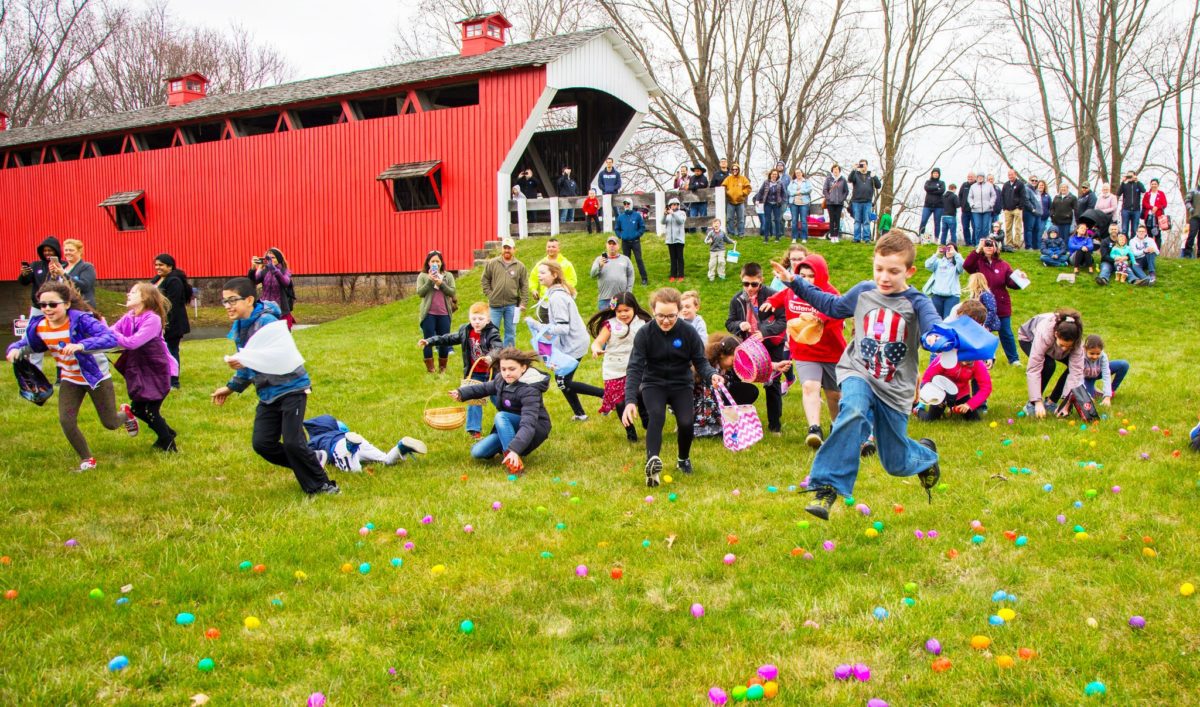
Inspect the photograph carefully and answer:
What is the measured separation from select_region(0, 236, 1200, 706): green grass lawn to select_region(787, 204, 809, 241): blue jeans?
41.3 feet

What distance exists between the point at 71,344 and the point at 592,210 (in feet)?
54.9

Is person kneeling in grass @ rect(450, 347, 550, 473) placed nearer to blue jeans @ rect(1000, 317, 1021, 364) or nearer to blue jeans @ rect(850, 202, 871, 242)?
blue jeans @ rect(1000, 317, 1021, 364)

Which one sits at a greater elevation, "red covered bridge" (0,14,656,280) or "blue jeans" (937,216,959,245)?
"red covered bridge" (0,14,656,280)

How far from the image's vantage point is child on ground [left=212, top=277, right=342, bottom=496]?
6.35m

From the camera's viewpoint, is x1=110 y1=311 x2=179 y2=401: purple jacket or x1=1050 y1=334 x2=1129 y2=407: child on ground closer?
x1=110 y1=311 x2=179 y2=401: purple jacket

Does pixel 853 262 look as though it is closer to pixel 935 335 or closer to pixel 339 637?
pixel 935 335

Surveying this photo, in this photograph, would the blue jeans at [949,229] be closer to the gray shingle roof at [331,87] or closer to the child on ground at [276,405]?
the gray shingle roof at [331,87]

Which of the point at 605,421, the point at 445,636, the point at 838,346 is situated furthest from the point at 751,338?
the point at 445,636

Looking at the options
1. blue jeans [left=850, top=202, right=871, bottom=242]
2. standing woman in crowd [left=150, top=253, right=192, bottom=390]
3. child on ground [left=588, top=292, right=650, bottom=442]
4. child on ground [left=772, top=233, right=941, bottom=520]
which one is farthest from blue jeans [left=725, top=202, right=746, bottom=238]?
child on ground [left=772, top=233, right=941, bottom=520]

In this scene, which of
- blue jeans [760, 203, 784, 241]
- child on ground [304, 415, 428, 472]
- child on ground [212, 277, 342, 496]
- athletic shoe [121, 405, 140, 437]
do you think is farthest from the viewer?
blue jeans [760, 203, 784, 241]

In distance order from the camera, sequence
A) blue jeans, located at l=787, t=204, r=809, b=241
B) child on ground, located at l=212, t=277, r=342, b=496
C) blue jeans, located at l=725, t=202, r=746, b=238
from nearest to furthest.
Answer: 1. child on ground, located at l=212, t=277, r=342, b=496
2. blue jeans, located at l=787, t=204, r=809, b=241
3. blue jeans, located at l=725, t=202, r=746, b=238

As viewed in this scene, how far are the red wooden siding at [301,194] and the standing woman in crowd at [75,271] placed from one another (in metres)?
13.6

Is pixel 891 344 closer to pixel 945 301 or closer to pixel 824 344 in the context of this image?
pixel 824 344

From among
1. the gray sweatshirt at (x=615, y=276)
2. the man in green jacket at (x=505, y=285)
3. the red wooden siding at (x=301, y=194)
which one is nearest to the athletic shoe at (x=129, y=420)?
the man in green jacket at (x=505, y=285)
